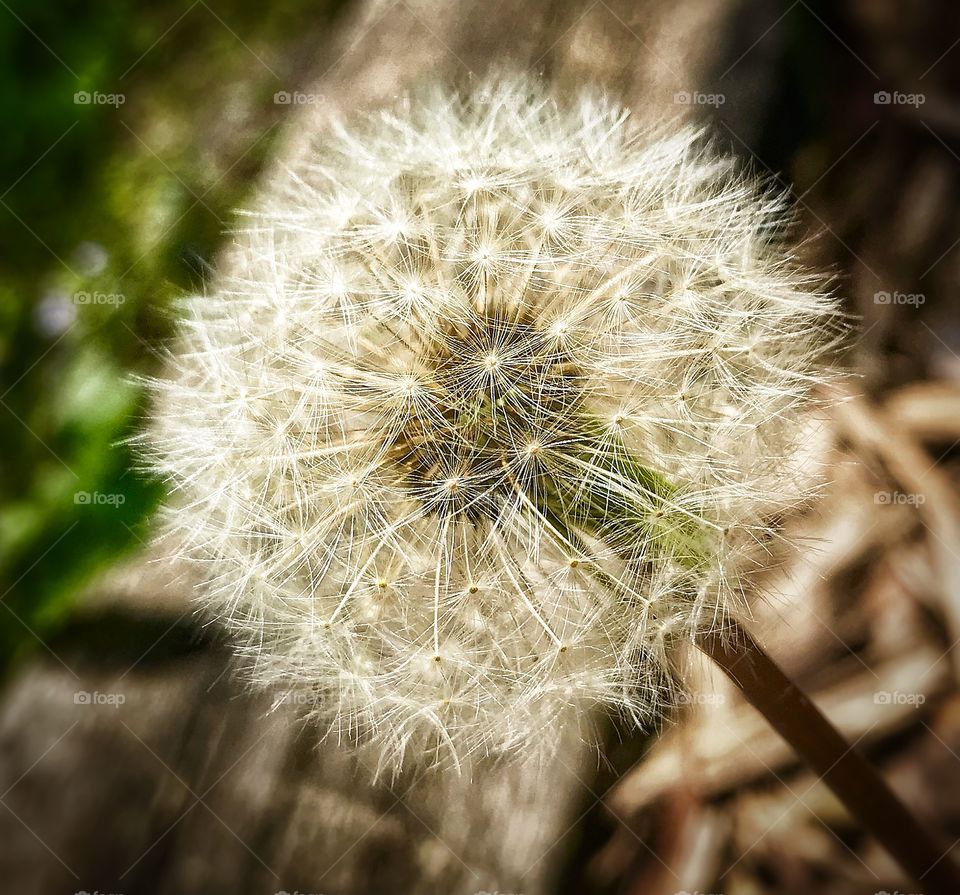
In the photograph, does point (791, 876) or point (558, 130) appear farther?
point (791, 876)

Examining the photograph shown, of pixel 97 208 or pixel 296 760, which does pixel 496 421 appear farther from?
pixel 97 208

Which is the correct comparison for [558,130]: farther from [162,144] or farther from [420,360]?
[162,144]

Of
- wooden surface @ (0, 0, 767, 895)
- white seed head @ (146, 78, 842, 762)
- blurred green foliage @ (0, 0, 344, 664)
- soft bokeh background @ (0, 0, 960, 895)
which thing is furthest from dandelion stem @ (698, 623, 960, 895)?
blurred green foliage @ (0, 0, 344, 664)

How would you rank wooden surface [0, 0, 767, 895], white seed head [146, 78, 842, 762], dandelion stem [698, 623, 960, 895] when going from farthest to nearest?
wooden surface [0, 0, 767, 895] < dandelion stem [698, 623, 960, 895] < white seed head [146, 78, 842, 762]

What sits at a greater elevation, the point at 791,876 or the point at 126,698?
the point at 791,876

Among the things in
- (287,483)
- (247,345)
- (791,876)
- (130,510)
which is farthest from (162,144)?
(791,876)

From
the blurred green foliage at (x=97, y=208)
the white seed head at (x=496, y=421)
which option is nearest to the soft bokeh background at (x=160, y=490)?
the blurred green foliage at (x=97, y=208)

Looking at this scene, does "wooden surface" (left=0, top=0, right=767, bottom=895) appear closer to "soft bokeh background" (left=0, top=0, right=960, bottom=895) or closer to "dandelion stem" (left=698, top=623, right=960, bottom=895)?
"soft bokeh background" (left=0, top=0, right=960, bottom=895)
